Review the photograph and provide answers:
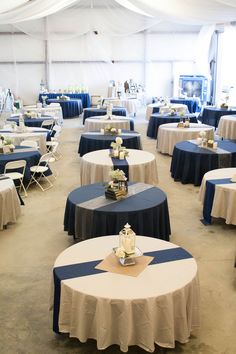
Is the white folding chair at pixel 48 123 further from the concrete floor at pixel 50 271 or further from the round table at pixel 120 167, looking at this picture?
the round table at pixel 120 167

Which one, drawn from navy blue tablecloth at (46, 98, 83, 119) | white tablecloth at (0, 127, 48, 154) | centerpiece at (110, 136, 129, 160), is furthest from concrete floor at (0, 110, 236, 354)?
navy blue tablecloth at (46, 98, 83, 119)

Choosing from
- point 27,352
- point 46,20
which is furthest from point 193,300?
point 46,20

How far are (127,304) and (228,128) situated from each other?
10203 mm

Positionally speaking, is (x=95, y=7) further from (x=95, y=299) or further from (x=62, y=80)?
(x=95, y=299)

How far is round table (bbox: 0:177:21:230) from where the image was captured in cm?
623

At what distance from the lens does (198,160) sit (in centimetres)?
831

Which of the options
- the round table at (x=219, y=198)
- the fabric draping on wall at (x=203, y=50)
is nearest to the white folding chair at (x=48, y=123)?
the round table at (x=219, y=198)

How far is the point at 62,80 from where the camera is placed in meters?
22.5

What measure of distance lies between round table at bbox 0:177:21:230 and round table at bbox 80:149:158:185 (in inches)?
62.3

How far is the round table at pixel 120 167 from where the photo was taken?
24.0 ft

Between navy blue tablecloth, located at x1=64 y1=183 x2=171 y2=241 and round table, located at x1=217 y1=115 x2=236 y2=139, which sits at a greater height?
round table, located at x1=217 y1=115 x2=236 y2=139

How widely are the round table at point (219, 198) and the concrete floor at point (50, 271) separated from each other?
0.25 metres

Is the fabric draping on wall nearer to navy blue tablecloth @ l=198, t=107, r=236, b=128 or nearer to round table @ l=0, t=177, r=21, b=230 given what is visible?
navy blue tablecloth @ l=198, t=107, r=236, b=128

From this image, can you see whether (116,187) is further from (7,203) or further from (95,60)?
(95,60)
